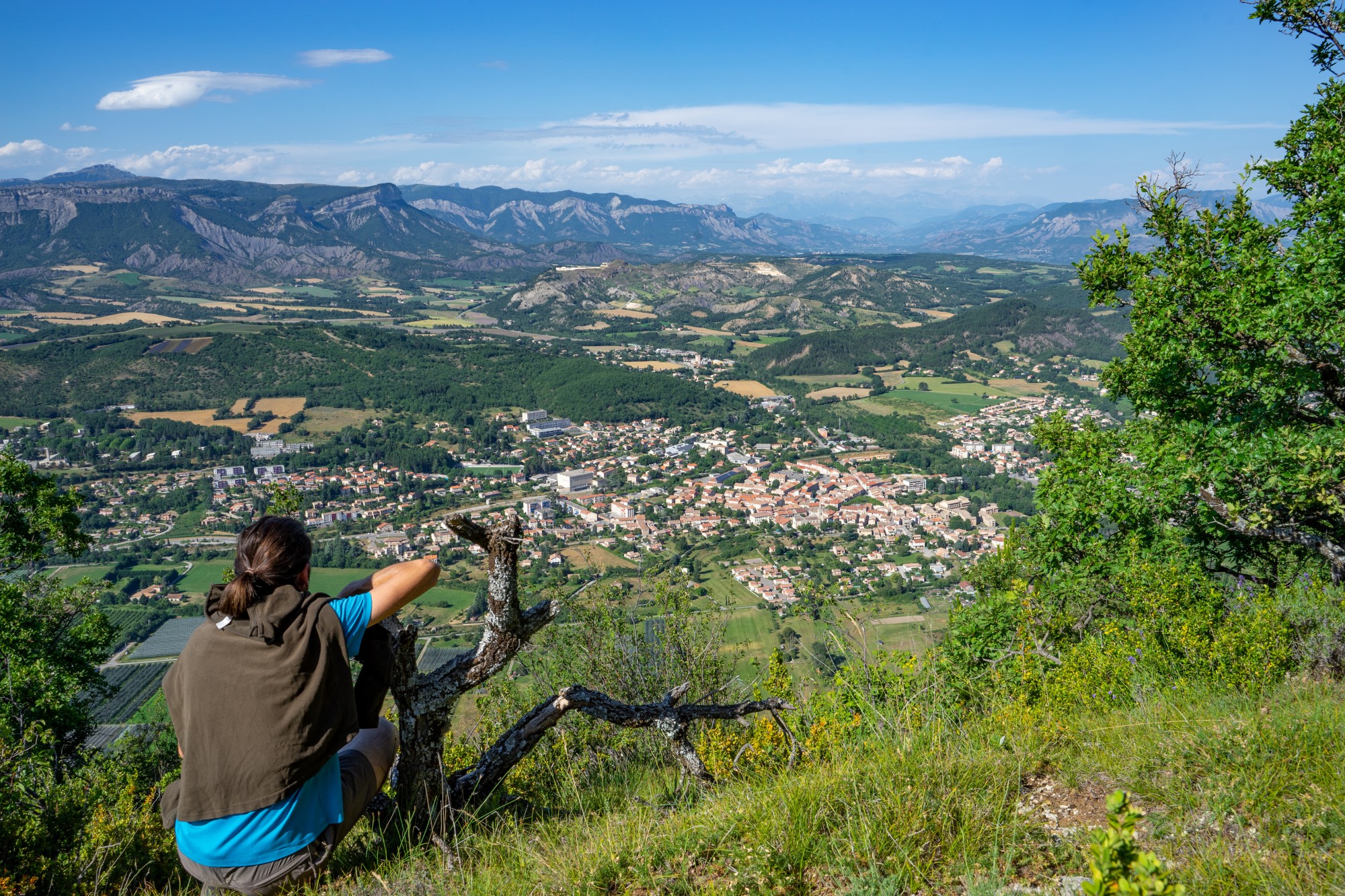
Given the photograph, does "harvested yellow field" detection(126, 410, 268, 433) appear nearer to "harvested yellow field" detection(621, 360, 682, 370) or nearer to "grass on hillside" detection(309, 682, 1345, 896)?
"harvested yellow field" detection(621, 360, 682, 370)

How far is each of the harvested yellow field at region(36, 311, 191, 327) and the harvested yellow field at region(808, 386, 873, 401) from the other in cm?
9081

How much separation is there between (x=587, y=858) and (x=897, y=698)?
253cm

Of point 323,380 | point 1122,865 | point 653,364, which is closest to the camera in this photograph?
point 1122,865

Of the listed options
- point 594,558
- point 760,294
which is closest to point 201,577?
point 594,558

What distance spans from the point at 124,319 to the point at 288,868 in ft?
433

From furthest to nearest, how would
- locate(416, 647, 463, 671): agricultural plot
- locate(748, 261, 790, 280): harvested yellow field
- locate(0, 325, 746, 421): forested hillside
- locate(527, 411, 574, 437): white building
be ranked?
locate(748, 261, 790, 280): harvested yellow field
locate(0, 325, 746, 421): forested hillside
locate(527, 411, 574, 437): white building
locate(416, 647, 463, 671): agricultural plot

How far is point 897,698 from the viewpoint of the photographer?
14.3 ft

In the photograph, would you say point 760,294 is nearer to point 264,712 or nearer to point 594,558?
point 594,558

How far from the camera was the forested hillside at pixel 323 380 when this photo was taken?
70.8 m

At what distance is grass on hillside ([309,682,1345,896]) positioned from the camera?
2.22 m

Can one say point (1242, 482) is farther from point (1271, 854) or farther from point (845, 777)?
point (845, 777)

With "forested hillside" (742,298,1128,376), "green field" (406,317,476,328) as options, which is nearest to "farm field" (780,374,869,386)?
"forested hillside" (742,298,1128,376)

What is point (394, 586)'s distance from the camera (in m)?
2.58

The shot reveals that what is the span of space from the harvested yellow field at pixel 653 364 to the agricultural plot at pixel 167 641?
6459cm
